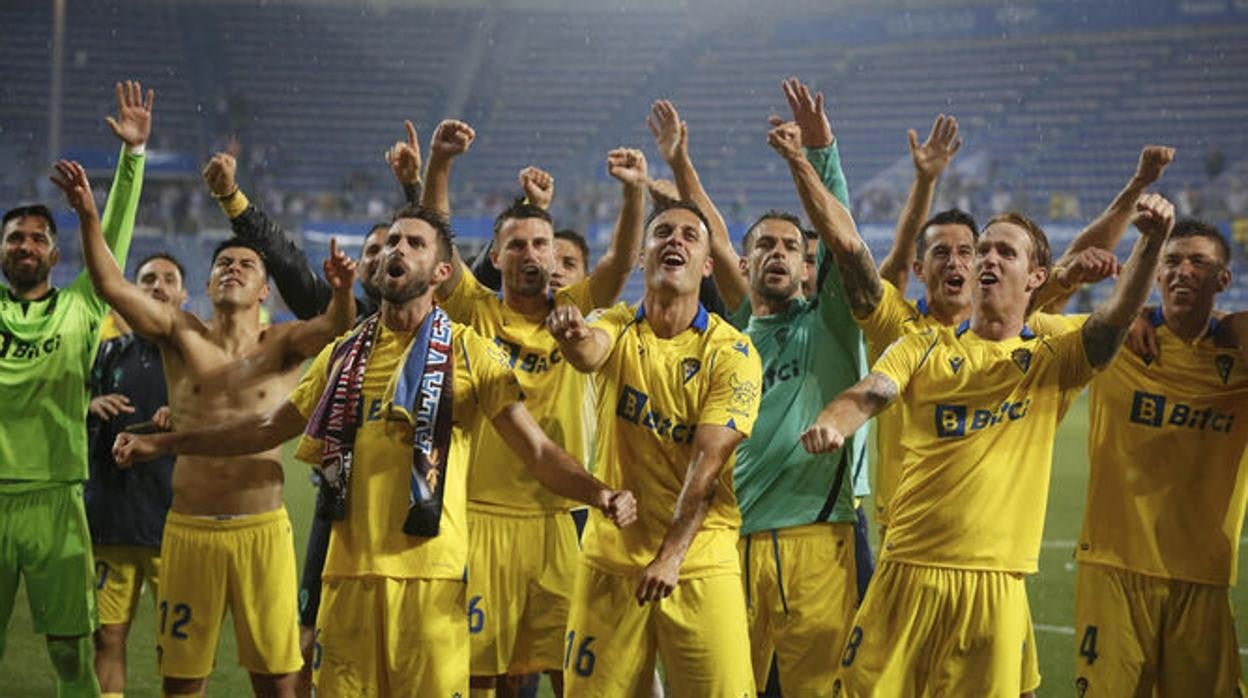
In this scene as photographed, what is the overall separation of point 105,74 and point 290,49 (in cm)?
501

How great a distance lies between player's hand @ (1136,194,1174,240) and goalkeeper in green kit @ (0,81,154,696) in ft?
14.1

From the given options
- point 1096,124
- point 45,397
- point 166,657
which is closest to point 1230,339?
point 166,657

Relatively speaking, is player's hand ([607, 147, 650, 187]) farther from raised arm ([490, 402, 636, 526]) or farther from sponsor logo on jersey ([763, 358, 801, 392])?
raised arm ([490, 402, 636, 526])

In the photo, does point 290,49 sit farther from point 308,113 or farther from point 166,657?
point 166,657

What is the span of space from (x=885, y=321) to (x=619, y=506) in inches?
72.2

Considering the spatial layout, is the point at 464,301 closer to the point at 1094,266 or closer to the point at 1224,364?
the point at 1094,266

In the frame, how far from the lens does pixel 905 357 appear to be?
17.1ft

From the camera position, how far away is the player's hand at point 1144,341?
5.82 m

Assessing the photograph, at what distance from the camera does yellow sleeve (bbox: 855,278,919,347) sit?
6020 millimetres

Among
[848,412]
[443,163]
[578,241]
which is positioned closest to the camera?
[848,412]

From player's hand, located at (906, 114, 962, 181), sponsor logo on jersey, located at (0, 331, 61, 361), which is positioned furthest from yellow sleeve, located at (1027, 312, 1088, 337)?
sponsor logo on jersey, located at (0, 331, 61, 361)

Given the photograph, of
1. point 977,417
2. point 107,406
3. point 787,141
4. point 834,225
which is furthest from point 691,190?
point 107,406

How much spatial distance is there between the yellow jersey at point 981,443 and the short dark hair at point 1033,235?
43 centimetres

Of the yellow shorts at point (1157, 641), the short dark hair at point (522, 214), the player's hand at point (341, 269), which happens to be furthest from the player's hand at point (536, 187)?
the yellow shorts at point (1157, 641)
